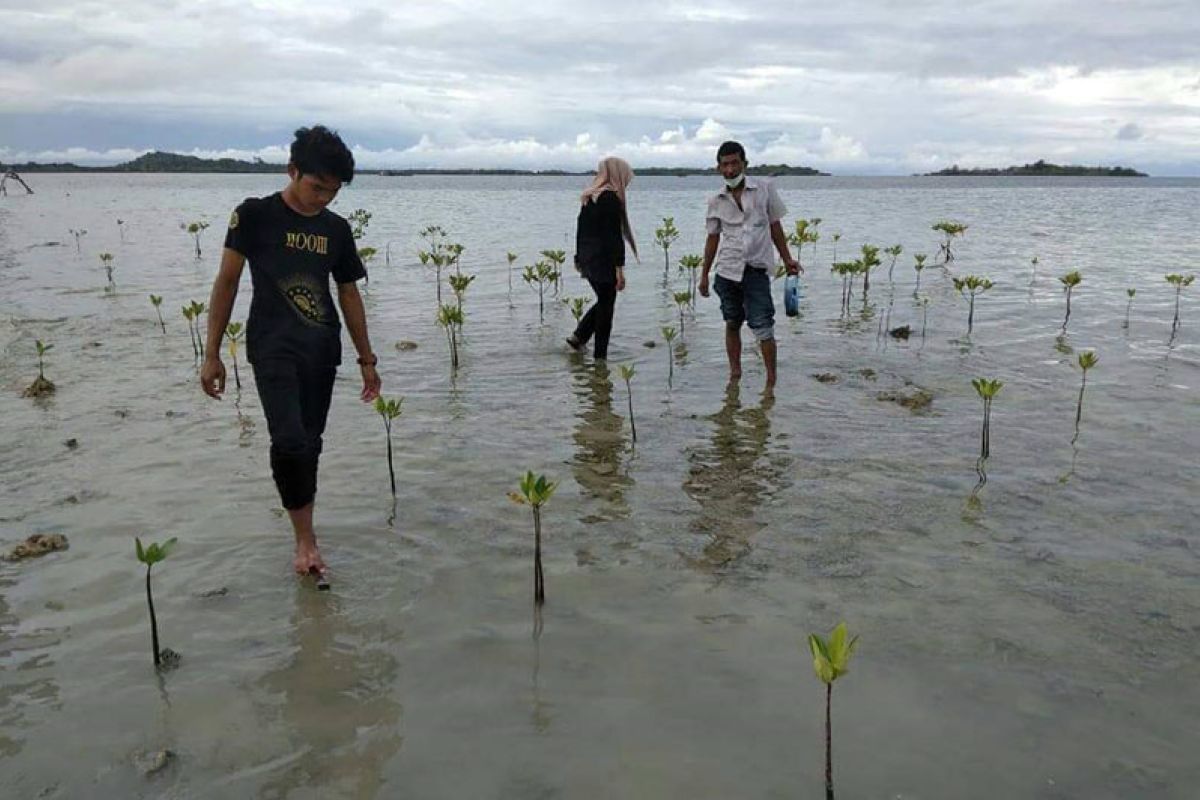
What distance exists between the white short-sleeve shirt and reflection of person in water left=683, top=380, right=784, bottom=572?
1344 mm

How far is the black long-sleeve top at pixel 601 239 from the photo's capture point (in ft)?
29.5

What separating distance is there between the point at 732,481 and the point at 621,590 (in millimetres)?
1735

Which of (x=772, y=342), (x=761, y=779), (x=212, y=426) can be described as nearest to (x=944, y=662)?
(x=761, y=779)

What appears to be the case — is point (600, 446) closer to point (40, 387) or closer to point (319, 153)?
point (319, 153)

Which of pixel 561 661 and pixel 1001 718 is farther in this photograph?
pixel 561 661

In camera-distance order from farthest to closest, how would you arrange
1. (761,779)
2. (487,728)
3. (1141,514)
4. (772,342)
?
(772,342)
(1141,514)
(487,728)
(761,779)

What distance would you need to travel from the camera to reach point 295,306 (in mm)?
4070

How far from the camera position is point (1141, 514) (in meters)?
4.84

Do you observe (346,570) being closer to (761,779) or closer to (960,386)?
(761,779)

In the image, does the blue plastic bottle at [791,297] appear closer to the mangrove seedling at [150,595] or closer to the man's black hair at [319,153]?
the man's black hair at [319,153]

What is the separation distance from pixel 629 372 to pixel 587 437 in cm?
67

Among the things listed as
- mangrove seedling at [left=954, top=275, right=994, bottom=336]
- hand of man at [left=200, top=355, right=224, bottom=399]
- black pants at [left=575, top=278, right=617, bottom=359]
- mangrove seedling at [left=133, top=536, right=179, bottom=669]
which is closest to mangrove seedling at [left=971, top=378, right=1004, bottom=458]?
black pants at [left=575, top=278, right=617, bottom=359]

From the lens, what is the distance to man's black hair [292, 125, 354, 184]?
150 inches

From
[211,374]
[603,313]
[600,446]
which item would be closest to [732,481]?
[600,446]
